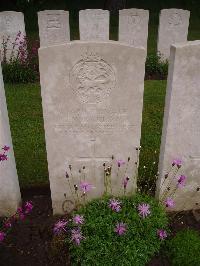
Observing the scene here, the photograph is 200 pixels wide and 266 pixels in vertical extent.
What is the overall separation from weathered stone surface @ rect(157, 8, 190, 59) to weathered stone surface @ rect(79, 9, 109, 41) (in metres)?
1.47

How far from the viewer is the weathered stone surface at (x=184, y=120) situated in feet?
10.9

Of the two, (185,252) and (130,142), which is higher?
(130,142)

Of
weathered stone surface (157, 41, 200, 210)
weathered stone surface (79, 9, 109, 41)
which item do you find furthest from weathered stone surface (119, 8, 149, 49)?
weathered stone surface (157, 41, 200, 210)

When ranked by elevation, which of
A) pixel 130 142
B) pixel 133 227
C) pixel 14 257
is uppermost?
pixel 130 142

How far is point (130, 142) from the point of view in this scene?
377 cm

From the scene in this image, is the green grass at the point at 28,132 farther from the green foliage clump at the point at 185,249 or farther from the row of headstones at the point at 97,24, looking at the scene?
the green foliage clump at the point at 185,249

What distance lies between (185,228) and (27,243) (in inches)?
67.9

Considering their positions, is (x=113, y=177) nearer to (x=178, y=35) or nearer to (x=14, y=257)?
(x=14, y=257)

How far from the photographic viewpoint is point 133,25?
29.4 ft

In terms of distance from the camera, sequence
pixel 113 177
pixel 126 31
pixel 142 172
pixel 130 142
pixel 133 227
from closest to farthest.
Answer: pixel 133 227
pixel 130 142
pixel 113 177
pixel 142 172
pixel 126 31

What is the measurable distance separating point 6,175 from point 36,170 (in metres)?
1.24

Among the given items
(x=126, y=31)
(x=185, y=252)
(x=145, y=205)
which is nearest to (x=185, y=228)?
(x=185, y=252)

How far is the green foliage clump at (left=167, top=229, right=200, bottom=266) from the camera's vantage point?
137 inches

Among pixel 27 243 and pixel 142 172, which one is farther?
pixel 142 172
